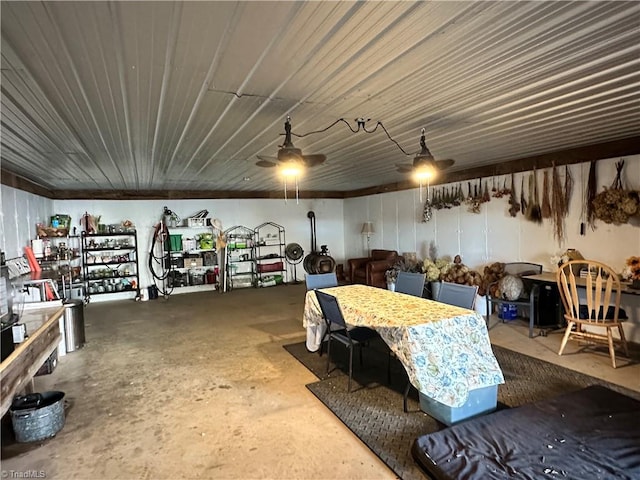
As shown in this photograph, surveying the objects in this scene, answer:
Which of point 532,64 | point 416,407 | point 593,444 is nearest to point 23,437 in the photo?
point 416,407

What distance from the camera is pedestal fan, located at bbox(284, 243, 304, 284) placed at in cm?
986

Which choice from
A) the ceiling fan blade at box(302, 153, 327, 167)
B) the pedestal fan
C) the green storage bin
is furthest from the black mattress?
the green storage bin

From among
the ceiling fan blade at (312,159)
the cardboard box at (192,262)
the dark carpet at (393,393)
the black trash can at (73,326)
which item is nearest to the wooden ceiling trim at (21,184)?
the black trash can at (73,326)

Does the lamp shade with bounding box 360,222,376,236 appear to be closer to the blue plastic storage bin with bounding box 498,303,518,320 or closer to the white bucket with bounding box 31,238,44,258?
the blue plastic storage bin with bounding box 498,303,518,320

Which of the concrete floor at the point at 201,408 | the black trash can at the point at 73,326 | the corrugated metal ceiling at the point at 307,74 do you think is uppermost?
the corrugated metal ceiling at the point at 307,74

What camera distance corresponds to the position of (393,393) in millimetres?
3336

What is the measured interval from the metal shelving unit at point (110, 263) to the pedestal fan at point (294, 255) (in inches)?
138

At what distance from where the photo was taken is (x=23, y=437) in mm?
2721

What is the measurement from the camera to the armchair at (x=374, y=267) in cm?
810

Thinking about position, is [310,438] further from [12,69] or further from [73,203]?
[73,203]

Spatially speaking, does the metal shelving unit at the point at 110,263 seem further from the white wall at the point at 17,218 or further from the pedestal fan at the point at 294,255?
the pedestal fan at the point at 294,255

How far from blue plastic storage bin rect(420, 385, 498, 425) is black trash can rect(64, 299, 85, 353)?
4268 millimetres

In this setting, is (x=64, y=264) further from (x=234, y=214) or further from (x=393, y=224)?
(x=393, y=224)

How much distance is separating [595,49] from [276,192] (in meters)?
8.10
